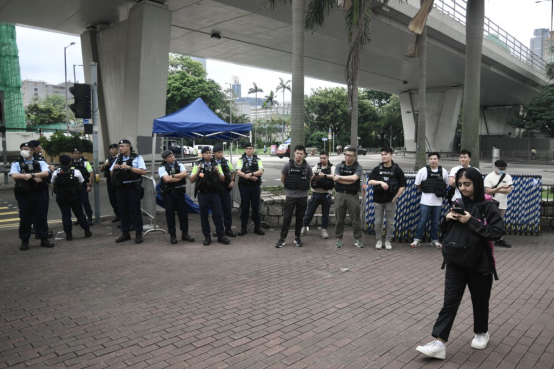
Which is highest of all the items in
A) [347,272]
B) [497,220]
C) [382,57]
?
[382,57]

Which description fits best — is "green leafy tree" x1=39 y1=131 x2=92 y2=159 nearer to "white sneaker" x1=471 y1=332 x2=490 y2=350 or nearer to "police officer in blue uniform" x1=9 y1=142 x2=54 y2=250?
→ "police officer in blue uniform" x1=9 y1=142 x2=54 y2=250

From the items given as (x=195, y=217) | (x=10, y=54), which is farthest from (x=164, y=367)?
(x=10, y=54)

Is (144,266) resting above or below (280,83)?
below

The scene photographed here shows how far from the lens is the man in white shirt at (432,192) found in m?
7.58

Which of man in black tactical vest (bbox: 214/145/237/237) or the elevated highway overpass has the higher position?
the elevated highway overpass

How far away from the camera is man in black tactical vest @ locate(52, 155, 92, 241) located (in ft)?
25.8

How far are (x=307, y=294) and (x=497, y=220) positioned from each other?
260cm

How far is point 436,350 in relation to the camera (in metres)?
3.58

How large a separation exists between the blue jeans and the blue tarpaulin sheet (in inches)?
202

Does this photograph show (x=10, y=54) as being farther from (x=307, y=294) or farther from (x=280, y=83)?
(x=280, y=83)

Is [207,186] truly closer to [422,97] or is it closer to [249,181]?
[249,181]

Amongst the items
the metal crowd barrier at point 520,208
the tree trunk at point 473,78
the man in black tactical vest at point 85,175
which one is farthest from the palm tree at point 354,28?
the man in black tactical vest at point 85,175

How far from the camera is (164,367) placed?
346 cm

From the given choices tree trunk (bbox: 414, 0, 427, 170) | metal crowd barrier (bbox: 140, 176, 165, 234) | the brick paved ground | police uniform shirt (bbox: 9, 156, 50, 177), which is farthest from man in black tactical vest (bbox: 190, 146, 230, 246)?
tree trunk (bbox: 414, 0, 427, 170)
